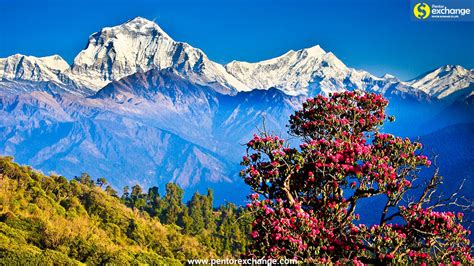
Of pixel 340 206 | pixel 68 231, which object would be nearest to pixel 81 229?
pixel 68 231

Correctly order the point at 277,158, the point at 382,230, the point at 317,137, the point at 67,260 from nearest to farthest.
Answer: the point at 382,230
the point at 277,158
the point at 317,137
the point at 67,260

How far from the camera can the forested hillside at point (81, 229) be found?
3384 centimetres

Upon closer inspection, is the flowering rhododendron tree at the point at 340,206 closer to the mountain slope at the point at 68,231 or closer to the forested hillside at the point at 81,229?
the forested hillside at the point at 81,229

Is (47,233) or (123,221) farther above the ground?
(123,221)

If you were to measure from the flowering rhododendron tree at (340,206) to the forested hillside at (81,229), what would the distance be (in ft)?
4.24

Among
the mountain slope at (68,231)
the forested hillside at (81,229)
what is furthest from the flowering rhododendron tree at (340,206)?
the mountain slope at (68,231)

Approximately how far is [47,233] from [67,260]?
7469 millimetres

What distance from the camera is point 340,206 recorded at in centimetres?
1452

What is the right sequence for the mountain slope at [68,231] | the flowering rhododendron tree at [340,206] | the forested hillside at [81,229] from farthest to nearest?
the forested hillside at [81,229], the mountain slope at [68,231], the flowering rhododendron tree at [340,206]

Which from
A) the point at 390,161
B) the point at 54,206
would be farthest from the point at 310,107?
the point at 54,206

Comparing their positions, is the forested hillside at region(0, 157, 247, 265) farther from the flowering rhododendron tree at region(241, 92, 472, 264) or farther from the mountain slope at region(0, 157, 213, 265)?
the flowering rhododendron tree at region(241, 92, 472, 264)

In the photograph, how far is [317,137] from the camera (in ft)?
54.9

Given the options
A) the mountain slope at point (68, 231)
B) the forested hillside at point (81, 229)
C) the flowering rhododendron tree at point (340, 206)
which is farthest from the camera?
the forested hillside at point (81, 229)

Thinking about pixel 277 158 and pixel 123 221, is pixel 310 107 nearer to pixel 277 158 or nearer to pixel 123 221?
pixel 277 158
